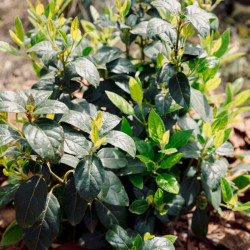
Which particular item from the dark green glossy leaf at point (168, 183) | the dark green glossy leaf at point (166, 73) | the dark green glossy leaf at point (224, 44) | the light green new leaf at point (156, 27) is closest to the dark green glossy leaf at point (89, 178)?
the dark green glossy leaf at point (168, 183)

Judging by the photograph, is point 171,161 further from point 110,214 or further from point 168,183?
point 110,214

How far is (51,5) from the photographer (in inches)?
59.4

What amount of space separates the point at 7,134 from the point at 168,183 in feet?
2.51

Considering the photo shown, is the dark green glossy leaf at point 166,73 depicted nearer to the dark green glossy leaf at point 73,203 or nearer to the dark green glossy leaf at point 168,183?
the dark green glossy leaf at point 168,183

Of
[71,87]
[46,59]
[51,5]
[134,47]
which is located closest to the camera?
[46,59]

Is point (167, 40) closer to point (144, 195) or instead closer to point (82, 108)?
point (82, 108)

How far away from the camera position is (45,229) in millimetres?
1289

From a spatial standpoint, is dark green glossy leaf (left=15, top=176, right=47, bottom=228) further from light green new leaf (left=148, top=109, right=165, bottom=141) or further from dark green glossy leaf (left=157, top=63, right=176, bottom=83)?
dark green glossy leaf (left=157, top=63, right=176, bottom=83)

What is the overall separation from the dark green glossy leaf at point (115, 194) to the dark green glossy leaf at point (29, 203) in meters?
0.29

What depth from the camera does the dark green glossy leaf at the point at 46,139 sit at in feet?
3.32

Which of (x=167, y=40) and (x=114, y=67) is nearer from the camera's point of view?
(x=167, y=40)

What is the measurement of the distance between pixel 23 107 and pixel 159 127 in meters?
0.61

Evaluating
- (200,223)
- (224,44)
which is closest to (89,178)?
(200,223)

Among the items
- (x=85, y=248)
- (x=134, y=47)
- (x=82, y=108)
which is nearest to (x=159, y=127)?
(x=82, y=108)
